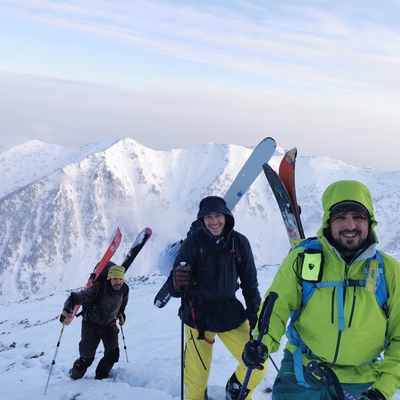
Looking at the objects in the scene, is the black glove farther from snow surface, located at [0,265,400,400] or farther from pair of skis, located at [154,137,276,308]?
pair of skis, located at [154,137,276,308]

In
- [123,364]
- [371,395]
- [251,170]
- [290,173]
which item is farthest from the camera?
[251,170]

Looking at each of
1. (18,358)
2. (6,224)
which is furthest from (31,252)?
(18,358)

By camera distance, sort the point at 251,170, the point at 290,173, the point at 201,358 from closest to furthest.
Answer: the point at 201,358 < the point at 290,173 < the point at 251,170

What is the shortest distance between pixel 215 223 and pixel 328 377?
8.75 ft

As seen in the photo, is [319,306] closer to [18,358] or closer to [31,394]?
[31,394]

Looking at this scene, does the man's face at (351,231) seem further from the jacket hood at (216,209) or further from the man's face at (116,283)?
the man's face at (116,283)

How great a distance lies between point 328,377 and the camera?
3.70m

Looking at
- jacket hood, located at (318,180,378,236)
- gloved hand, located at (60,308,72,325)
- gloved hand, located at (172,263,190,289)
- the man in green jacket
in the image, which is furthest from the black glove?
gloved hand, located at (60,308,72,325)

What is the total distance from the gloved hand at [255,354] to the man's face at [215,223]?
2.20 metres

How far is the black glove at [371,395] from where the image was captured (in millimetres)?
3495

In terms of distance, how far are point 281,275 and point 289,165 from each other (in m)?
3.90

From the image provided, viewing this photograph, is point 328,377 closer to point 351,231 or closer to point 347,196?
point 351,231

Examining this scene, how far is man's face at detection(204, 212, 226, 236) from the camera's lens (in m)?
5.86

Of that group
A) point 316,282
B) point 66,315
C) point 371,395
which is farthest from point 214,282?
point 66,315
